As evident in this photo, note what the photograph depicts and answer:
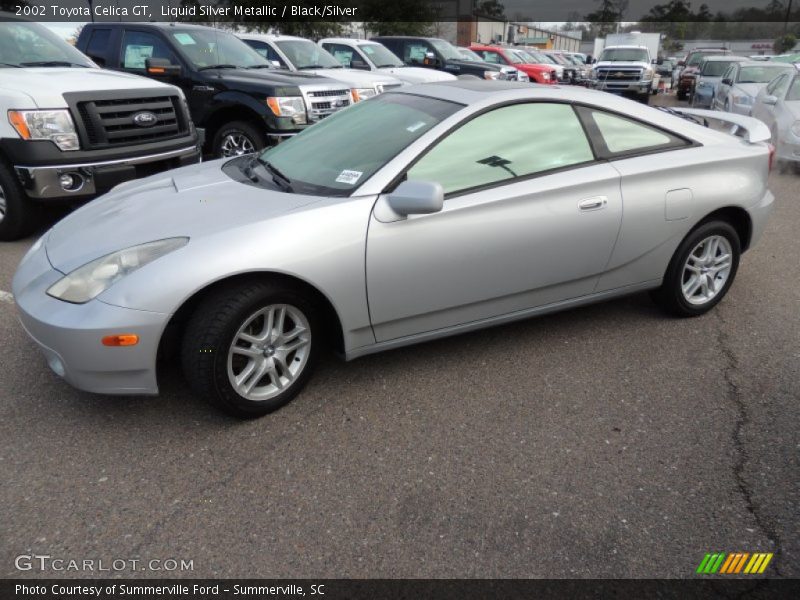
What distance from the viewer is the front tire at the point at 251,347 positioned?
284cm

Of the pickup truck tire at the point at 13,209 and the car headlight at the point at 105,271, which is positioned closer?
the car headlight at the point at 105,271

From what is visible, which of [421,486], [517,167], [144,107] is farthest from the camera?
[144,107]

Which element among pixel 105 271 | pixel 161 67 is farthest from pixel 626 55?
pixel 105 271

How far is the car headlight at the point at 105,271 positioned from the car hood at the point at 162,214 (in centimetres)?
5

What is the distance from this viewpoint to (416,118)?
11.6 ft

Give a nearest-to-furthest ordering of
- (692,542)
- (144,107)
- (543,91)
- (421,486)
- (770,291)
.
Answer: (692,542) < (421,486) < (543,91) < (770,291) < (144,107)

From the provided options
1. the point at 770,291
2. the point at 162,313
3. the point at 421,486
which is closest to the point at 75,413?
the point at 162,313

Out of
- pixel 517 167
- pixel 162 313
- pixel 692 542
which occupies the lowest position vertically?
pixel 692 542

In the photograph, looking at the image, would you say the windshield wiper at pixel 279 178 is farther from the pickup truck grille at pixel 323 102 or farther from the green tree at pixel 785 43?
the green tree at pixel 785 43

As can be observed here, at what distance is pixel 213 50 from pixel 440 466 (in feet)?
24.6

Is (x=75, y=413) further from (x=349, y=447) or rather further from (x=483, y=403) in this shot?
(x=483, y=403)

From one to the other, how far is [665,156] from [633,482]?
2.13 meters

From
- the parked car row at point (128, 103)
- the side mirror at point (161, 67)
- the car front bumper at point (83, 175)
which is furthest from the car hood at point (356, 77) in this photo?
the car front bumper at point (83, 175)

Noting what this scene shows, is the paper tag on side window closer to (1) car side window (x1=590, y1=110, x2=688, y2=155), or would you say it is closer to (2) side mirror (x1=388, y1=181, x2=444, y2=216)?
(2) side mirror (x1=388, y1=181, x2=444, y2=216)
